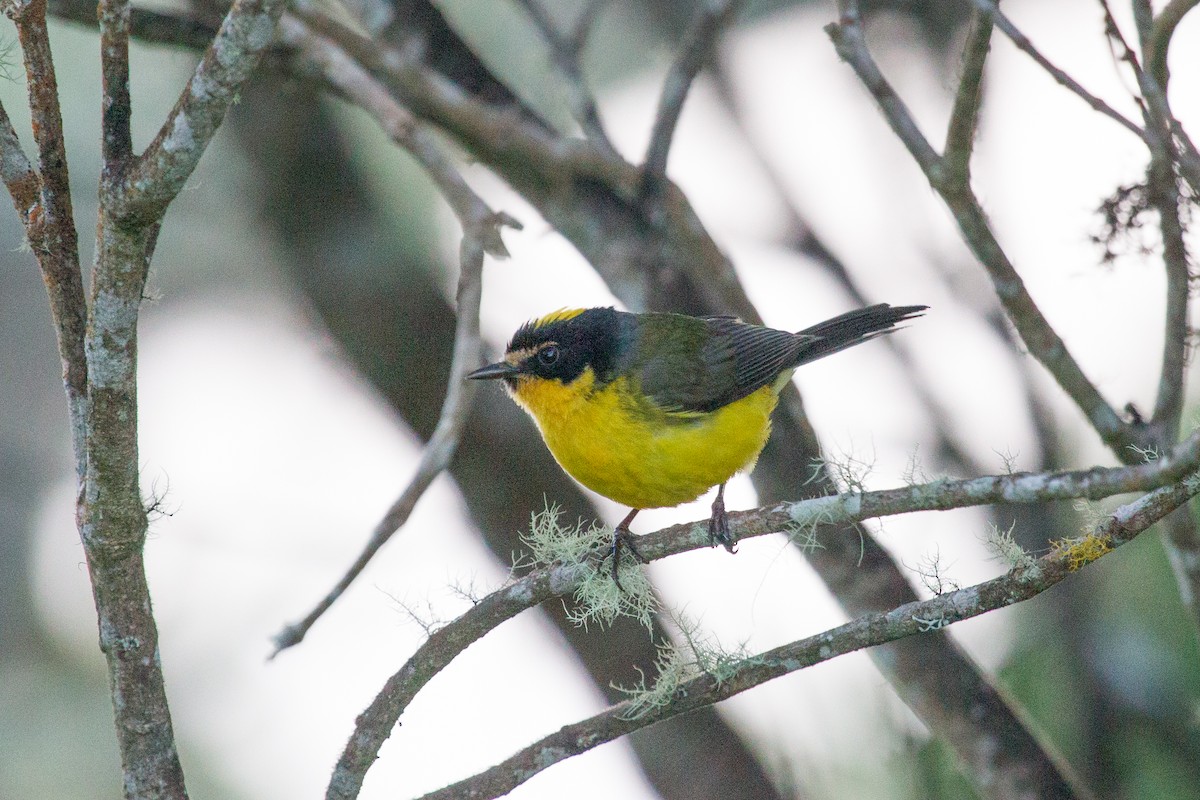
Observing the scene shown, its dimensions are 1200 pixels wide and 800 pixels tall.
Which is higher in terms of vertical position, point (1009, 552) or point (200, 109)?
point (200, 109)

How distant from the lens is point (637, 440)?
3.60 metres

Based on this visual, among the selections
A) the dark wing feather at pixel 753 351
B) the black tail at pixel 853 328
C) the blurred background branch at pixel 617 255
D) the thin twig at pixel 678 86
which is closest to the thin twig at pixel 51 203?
the blurred background branch at pixel 617 255

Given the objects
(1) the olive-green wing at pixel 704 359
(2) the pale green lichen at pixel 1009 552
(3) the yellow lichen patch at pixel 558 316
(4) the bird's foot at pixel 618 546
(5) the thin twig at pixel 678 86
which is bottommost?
(2) the pale green lichen at pixel 1009 552

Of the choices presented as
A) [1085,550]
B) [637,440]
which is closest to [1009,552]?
[1085,550]

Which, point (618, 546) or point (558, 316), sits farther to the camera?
point (558, 316)

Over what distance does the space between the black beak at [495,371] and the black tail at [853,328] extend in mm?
997

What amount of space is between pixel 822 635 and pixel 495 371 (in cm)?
170

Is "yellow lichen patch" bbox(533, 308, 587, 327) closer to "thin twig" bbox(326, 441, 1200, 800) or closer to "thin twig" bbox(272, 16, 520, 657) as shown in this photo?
"thin twig" bbox(272, 16, 520, 657)

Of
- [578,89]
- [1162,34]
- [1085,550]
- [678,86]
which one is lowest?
[1085,550]

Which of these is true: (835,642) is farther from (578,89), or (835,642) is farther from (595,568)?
(578,89)

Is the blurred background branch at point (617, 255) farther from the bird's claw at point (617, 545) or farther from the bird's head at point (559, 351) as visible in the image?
the bird's claw at point (617, 545)

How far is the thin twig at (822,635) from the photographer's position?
212 centimetres

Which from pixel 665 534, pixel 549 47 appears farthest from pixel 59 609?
pixel 665 534

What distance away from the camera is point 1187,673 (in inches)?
142
